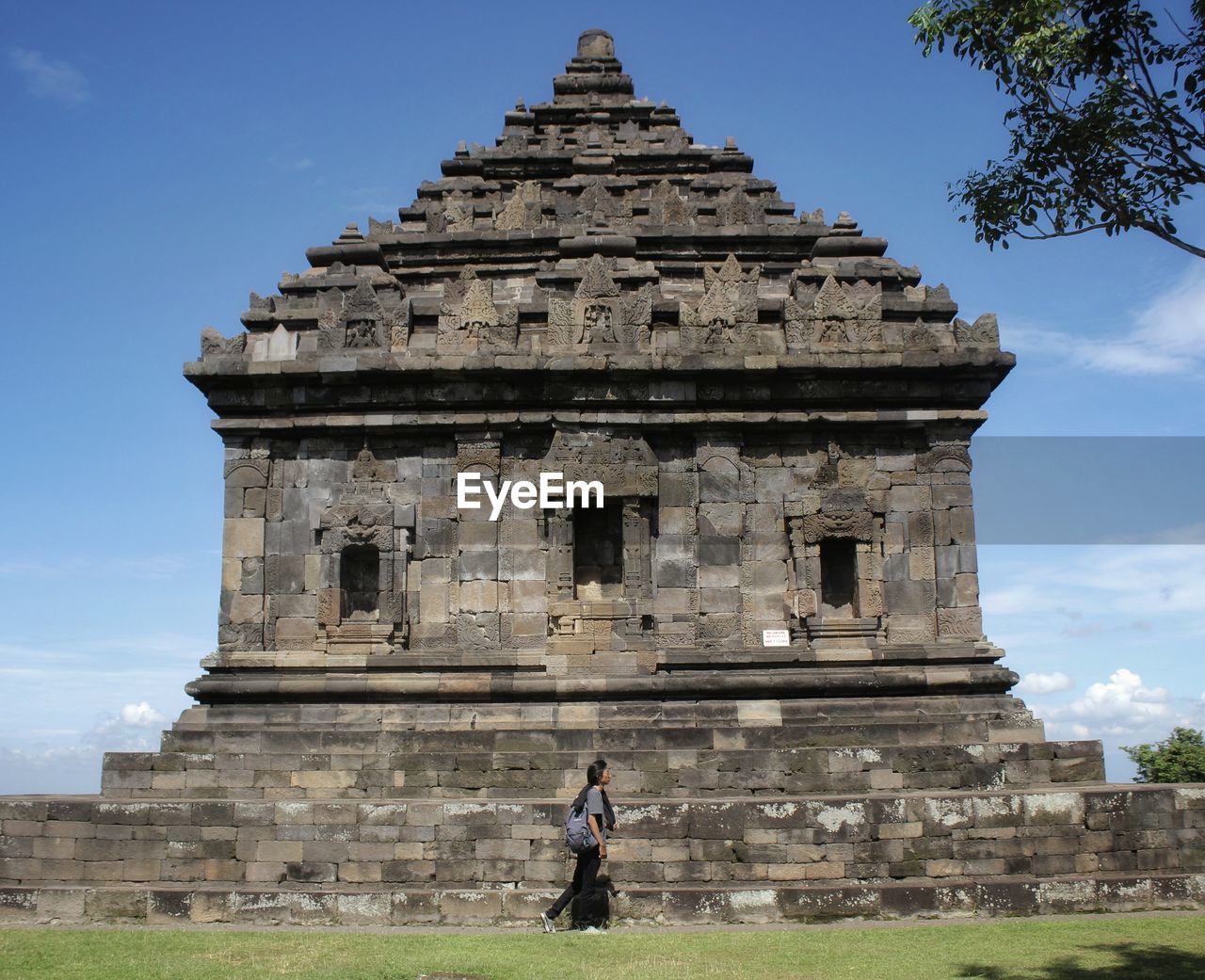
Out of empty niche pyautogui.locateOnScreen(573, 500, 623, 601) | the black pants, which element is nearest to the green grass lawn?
the black pants

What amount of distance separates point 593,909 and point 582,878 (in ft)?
1.52

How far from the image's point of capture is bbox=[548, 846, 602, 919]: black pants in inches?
456

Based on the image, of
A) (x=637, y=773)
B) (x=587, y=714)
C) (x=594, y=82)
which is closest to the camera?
(x=637, y=773)

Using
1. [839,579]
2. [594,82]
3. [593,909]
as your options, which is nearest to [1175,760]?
[839,579]

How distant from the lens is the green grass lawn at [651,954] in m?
9.75

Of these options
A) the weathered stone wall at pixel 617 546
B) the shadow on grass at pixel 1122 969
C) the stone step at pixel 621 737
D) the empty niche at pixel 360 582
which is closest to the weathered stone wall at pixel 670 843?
the stone step at pixel 621 737

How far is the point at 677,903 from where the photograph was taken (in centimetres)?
1195

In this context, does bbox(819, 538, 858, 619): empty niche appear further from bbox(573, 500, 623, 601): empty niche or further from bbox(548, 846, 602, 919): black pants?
bbox(548, 846, 602, 919): black pants

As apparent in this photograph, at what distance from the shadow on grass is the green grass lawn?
2 centimetres

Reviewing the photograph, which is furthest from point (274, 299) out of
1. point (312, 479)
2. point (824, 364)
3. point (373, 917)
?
point (373, 917)

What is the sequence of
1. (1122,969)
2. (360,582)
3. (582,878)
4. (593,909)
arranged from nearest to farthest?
(1122,969)
(582,878)
(593,909)
(360,582)

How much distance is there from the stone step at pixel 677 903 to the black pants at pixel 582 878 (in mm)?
337

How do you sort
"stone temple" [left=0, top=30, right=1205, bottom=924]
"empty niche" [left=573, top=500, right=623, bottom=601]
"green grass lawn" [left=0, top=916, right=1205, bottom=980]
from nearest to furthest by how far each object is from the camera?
1. "green grass lawn" [left=0, top=916, right=1205, bottom=980]
2. "stone temple" [left=0, top=30, right=1205, bottom=924]
3. "empty niche" [left=573, top=500, right=623, bottom=601]

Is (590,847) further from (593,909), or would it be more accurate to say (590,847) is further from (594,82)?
(594,82)
